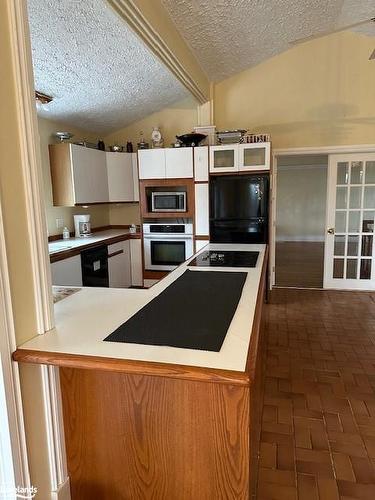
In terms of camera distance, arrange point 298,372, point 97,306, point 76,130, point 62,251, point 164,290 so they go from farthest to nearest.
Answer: point 76,130
point 62,251
point 298,372
point 164,290
point 97,306

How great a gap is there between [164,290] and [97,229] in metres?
3.33

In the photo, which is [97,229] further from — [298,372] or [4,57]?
[4,57]

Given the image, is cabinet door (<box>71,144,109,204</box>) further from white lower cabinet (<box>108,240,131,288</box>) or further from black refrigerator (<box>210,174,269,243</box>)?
black refrigerator (<box>210,174,269,243</box>)

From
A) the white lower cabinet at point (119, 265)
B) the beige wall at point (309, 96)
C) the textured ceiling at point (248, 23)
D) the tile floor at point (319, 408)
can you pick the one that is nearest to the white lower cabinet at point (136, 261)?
the white lower cabinet at point (119, 265)

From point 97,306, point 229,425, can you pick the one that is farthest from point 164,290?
point 229,425

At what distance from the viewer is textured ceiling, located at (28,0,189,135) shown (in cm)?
224

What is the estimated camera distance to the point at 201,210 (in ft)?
14.2

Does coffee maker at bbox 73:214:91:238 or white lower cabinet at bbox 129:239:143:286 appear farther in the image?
white lower cabinet at bbox 129:239:143:286

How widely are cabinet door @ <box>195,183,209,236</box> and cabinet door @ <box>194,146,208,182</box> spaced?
11 centimetres

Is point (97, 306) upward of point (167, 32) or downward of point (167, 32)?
downward

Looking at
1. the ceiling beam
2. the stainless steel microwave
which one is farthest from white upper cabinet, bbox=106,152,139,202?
the ceiling beam

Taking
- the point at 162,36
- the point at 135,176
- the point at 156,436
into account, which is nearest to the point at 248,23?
the point at 162,36

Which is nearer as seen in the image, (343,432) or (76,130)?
(343,432)

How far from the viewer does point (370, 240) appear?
4.66m
